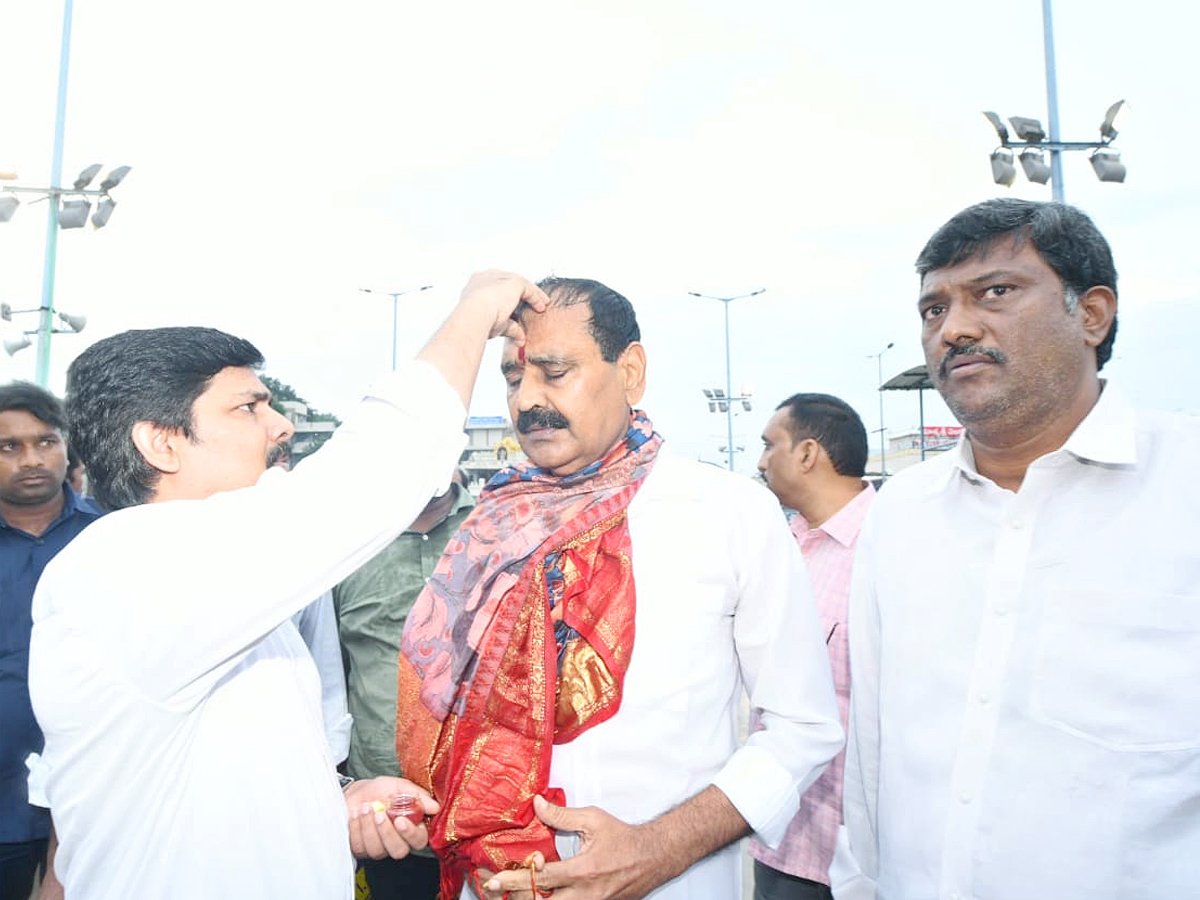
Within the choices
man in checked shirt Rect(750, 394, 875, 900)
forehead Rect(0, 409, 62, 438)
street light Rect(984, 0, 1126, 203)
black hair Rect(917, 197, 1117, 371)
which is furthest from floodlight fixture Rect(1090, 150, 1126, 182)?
forehead Rect(0, 409, 62, 438)

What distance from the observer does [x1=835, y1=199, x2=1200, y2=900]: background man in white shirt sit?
1694mm

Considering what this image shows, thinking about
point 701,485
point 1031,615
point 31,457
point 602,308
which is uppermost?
point 602,308

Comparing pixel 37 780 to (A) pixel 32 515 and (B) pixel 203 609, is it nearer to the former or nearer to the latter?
(B) pixel 203 609

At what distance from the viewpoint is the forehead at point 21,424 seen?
13.7 feet

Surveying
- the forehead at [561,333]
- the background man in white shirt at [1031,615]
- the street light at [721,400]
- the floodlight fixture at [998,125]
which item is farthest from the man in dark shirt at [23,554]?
the street light at [721,400]

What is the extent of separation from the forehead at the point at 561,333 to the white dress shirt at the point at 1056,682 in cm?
105

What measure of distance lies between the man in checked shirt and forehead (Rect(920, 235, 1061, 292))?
149cm

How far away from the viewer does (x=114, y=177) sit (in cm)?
1124

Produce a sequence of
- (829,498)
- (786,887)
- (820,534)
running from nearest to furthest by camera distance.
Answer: (786,887) < (820,534) < (829,498)

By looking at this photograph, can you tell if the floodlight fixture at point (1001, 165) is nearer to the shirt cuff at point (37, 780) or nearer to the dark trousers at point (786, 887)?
the dark trousers at point (786, 887)

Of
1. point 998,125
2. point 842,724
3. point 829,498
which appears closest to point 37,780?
point 842,724

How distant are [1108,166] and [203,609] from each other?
11671mm

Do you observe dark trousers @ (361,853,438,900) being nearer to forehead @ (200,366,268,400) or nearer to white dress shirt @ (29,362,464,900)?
white dress shirt @ (29,362,464,900)

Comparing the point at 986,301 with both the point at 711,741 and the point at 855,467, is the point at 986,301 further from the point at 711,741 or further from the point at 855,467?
the point at 855,467
